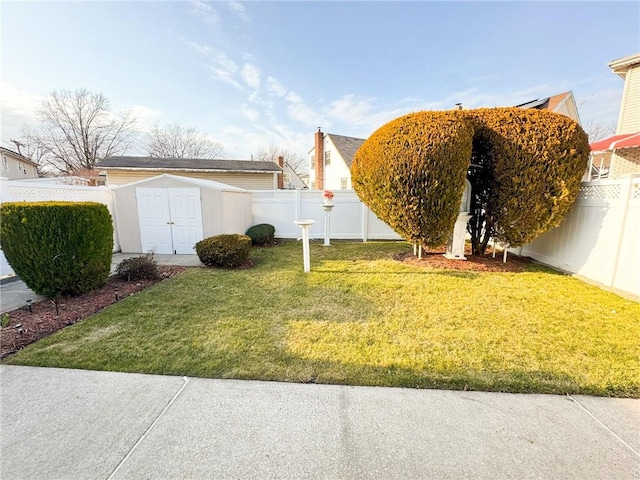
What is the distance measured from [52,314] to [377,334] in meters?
4.98

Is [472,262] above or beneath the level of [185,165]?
beneath

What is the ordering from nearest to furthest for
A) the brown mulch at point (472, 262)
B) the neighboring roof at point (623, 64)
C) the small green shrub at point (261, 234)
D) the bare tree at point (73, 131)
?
the brown mulch at point (472, 262) → the neighboring roof at point (623, 64) → the small green shrub at point (261, 234) → the bare tree at point (73, 131)

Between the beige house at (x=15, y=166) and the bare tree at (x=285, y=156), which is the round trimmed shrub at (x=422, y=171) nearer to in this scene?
the beige house at (x=15, y=166)

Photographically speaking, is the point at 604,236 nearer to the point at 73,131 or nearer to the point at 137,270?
the point at 137,270

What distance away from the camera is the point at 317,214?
11.2 m

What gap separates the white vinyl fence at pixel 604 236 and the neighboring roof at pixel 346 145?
557 inches

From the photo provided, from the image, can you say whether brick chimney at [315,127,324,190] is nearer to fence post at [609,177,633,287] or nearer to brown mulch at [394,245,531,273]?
brown mulch at [394,245,531,273]

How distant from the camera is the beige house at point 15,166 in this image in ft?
56.0

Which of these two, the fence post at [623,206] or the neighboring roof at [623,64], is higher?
the neighboring roof at [623,64]

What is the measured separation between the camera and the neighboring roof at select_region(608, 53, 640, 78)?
906 centimetres

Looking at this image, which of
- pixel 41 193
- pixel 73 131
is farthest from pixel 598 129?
pixel 73 131

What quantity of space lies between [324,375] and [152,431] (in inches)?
58.5

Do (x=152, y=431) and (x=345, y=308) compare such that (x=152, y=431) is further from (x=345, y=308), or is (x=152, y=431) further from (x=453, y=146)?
(x=453, y=146)

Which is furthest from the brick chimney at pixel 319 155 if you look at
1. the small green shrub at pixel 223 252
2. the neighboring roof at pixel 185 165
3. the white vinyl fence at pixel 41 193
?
the small green shrub at pixel 223 252
